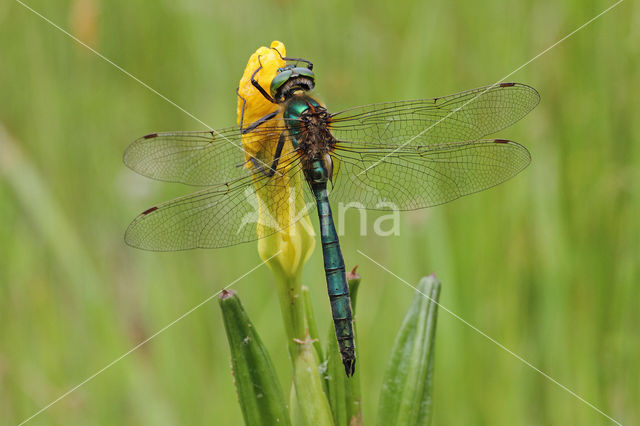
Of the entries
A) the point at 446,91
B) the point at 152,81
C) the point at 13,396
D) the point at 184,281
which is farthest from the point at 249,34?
the point at 13,396

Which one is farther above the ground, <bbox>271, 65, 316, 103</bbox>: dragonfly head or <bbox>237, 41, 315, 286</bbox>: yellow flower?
<bbox>271, 65, 316, 103</bbox>: dragonfly head

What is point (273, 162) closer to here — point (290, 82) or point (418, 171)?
point (290, 82)

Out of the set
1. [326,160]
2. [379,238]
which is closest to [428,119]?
[326,160]

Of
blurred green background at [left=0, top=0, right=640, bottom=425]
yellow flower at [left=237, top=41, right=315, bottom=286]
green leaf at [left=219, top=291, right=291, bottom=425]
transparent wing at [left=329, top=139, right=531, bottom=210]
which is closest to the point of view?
green leaf at [left=219, top=291, right=291, bottom=425]

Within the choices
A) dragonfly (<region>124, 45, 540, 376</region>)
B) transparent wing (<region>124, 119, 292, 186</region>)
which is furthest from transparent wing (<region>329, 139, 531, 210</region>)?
transparent wing (<region>124, 119, 292, 186</region>)

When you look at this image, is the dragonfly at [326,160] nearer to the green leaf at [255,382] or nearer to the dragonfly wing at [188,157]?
the dragonfly wing at [188,157]

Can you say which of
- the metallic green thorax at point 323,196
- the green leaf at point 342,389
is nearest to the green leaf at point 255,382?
the green leaf at point 342,389

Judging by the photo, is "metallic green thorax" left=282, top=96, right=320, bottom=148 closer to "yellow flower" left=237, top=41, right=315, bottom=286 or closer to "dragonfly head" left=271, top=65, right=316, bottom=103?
Result: "dragonfly head" left=271, top=65, right=316, bottom=103
